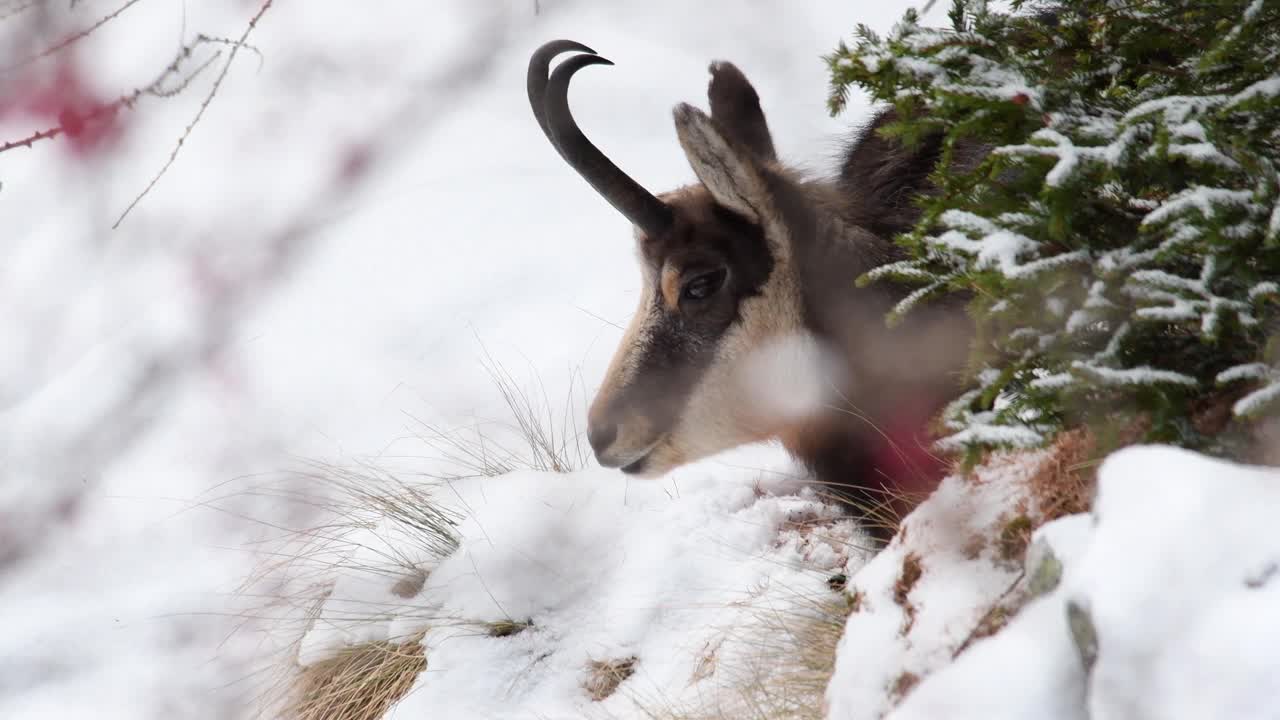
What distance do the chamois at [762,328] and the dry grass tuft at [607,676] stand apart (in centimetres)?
73

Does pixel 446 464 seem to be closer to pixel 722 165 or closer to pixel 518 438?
pixel 518 438

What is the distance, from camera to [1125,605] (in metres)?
1.26

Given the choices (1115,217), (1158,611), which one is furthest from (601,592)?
(1158,611)

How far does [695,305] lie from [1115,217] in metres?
1.42

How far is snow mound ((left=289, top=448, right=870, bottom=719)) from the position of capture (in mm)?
3262

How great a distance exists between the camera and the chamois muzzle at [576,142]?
306 centimetres

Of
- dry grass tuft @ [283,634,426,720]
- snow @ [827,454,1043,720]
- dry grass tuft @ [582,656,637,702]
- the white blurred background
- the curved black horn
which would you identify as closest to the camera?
snow @ [827,454,1043,720]

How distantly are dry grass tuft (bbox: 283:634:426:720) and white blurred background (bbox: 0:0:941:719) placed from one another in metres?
0.52

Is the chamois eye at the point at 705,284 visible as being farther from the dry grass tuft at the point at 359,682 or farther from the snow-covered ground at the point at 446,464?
the dry grass tuft at the point at 359,682

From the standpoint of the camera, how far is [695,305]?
317 cm

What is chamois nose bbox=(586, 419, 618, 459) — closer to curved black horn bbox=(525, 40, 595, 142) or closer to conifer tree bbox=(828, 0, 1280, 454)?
curved black horn bbox=(525, 40, 595, 142)

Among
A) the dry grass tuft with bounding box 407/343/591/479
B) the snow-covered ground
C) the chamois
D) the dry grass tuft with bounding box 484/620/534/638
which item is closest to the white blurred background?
the snow-covered ground

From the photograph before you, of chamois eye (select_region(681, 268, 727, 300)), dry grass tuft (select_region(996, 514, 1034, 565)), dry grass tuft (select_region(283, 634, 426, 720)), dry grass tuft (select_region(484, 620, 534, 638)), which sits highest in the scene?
chamois eye (select_region(681, 268, 727, 300))

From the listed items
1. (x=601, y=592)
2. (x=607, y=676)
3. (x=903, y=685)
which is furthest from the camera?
(x=601, y=592)
